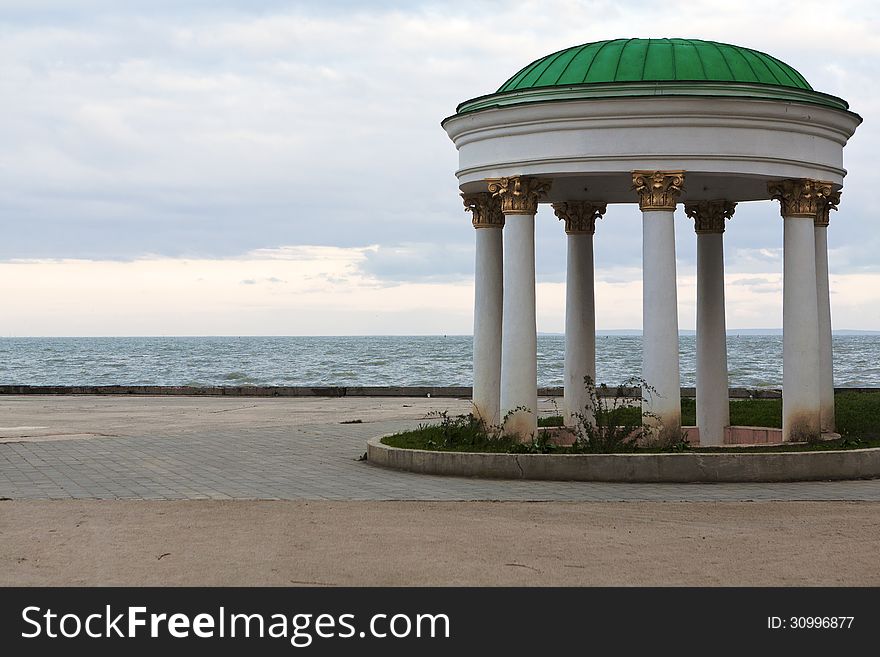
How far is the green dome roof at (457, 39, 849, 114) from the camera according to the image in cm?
1775

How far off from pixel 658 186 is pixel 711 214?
484 centimetres

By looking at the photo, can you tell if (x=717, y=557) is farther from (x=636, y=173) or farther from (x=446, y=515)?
(x=636, y=173)

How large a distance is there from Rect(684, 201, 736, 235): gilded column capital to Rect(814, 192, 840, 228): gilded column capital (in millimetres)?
2529

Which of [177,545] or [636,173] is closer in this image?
[177,545]

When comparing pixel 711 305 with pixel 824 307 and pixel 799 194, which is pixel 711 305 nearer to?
pixel 824 307

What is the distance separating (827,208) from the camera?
20062 mm

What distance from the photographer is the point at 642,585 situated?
10.2 meters

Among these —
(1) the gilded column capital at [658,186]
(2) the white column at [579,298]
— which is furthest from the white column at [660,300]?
(2) the white column at [579,298]

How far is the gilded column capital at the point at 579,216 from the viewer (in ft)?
73.9

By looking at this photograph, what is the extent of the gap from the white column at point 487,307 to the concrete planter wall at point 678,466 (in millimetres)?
3016

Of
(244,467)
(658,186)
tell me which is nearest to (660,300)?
(658,186)

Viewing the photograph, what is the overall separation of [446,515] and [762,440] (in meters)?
10.0

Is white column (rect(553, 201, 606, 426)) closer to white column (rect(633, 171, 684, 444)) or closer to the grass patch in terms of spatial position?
the grass patch
